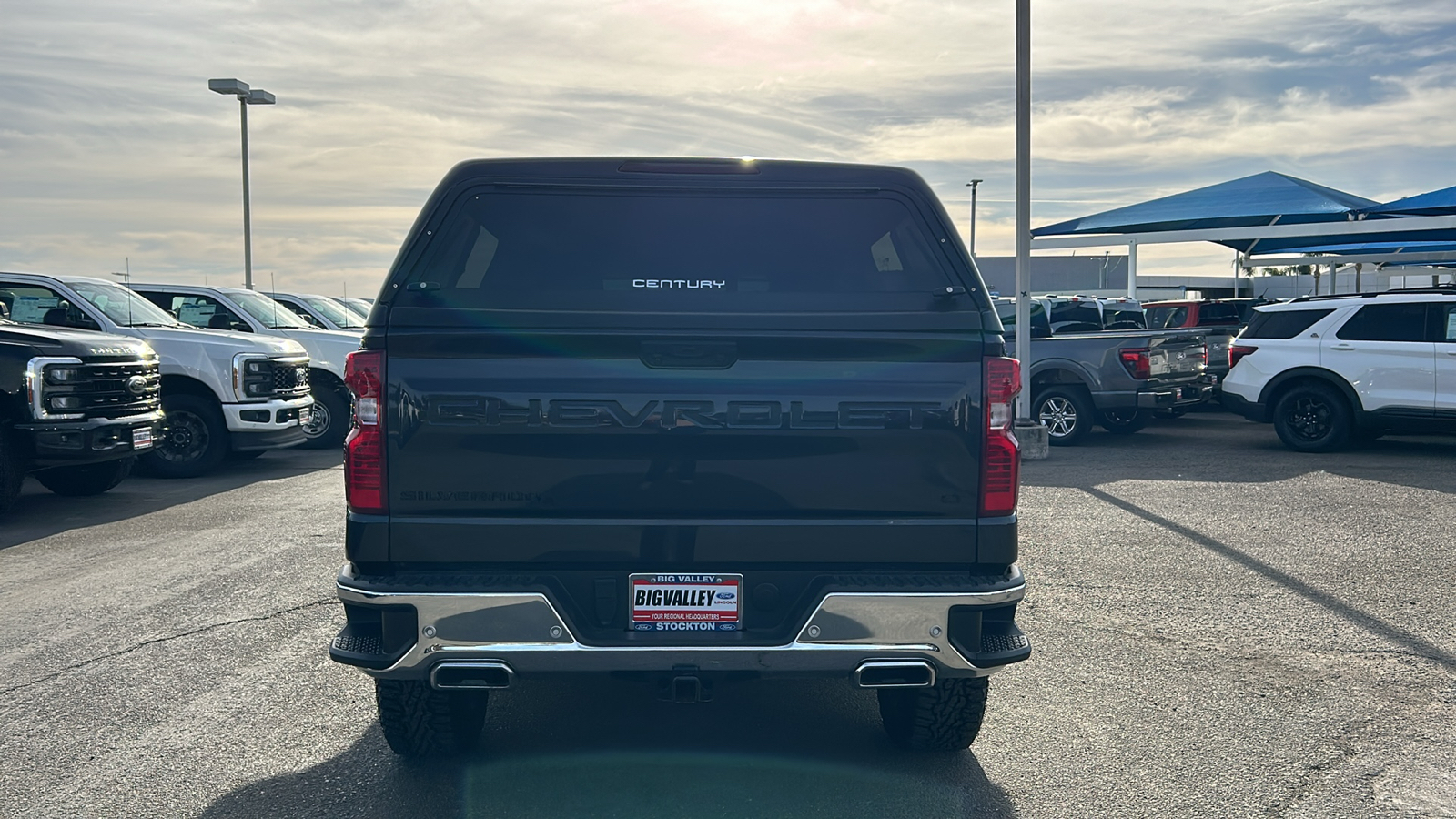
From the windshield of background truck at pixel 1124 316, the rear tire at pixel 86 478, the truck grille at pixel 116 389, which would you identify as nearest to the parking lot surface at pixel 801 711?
the truck grille at pixel 116 389

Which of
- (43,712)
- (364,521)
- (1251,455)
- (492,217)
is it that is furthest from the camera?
(1251,455)

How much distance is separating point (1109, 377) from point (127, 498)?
10127mm

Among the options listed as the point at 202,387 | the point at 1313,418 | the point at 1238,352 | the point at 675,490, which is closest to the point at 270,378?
the point at 202,387

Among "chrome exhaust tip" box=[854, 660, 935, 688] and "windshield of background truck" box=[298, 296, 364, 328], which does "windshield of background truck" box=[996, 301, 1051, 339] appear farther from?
"chrome exhaust tip" box=[854, 660, 935, 688]

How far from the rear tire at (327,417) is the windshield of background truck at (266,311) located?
37.8 inches

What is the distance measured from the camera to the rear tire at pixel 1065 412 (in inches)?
553

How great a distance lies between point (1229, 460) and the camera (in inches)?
497

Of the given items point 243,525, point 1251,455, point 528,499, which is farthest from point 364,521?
point 1251,455

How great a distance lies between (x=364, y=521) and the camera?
352 centimetres

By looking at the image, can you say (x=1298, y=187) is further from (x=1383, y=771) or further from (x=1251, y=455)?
(x=1383, y=771)

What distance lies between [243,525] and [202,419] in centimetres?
357

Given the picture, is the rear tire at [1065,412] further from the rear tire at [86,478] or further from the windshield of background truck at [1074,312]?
the rear tire at [86,478]

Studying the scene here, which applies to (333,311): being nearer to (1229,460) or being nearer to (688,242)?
(1229,460)

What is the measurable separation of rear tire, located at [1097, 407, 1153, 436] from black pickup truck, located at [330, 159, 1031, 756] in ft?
37.7
